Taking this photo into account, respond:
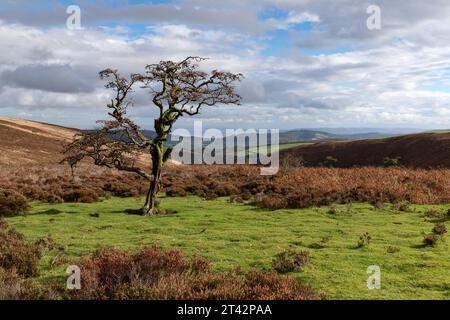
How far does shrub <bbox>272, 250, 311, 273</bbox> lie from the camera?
12.5 m

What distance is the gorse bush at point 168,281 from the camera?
9.54 m

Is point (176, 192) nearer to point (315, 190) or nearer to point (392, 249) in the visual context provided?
point (315, 190)

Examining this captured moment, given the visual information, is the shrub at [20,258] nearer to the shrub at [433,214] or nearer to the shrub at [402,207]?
the shrub at [433,214]

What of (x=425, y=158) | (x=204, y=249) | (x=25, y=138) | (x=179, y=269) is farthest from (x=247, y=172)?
(x=25, y=138)

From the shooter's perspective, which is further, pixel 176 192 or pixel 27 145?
pixel 27 145

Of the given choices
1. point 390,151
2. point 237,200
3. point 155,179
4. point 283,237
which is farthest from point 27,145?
point 283,237

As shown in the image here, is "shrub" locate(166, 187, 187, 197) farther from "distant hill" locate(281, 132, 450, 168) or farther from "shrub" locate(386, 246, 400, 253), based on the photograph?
"distant hill" locate(281, 132, 450, 168)

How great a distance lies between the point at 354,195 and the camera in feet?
96.7

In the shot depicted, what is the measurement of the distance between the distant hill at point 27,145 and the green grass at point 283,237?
43.8 meters

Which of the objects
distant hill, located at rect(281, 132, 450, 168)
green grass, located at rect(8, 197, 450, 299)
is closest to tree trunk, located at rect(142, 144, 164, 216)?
green grass, located at rect(8, 197, 450, 299)

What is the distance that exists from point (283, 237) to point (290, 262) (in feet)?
16.8

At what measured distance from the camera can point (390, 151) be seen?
3888 inches

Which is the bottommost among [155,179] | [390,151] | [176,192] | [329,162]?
[329,162]
